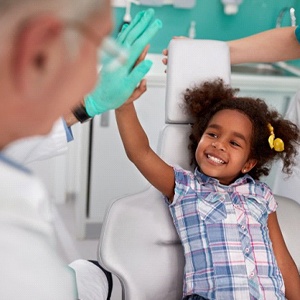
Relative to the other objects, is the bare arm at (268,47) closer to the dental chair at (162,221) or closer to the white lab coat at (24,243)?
the dental chair at (162,221)

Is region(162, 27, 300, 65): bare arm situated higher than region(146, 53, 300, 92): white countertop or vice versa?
region(162, 27, 300, 65): bare arm

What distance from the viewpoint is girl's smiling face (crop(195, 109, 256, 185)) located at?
1.40 metres

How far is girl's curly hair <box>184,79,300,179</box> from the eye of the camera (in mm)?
1479

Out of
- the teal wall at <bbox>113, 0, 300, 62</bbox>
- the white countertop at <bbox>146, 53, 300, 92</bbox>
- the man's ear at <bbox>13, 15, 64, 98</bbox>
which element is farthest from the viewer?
the teal wall at <bbox>113, 0, 300, 62</bbox>

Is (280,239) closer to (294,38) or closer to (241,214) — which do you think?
(241,214)

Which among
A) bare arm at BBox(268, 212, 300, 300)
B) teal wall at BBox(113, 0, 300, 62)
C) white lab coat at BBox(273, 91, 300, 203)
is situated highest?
teal wall at BBox(113, 0, 300, 62)

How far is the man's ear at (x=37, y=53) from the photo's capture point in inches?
16.0

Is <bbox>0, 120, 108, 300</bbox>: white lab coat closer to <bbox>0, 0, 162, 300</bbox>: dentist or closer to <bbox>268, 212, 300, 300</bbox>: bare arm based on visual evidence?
<bbox>0, 0, 162, 300</bbox>: dentist

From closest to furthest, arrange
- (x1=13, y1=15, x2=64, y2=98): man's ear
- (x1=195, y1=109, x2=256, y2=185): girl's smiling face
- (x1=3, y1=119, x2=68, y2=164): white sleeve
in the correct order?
(x1=13, y1=15, x2=64, y2=98): man's ear → (x1=3, y1=119, x2=68, y2=164): white sleeve → (x1=195, y1=109, x2=256, y2=185): girl's smiling face

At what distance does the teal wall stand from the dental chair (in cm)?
122

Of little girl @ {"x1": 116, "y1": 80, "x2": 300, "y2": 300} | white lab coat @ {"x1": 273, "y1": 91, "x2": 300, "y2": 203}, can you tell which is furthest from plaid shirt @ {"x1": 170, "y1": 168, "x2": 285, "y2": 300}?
white lab coat @ {"x1": 273, "y1": 91, "x2": 300, "y2": 203}

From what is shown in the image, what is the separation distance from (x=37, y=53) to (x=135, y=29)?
0.65m

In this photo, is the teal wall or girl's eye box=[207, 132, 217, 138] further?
the teal wall

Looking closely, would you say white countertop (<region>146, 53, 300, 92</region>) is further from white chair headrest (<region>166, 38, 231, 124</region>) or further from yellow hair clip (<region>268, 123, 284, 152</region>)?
yellow hair clip (<region>268, 123, 284, 152</region>)
